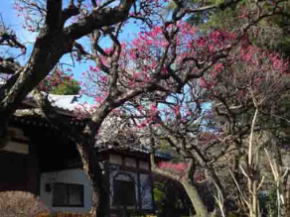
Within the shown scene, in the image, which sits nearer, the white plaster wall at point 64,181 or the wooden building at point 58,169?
the wooden building at point 58,169

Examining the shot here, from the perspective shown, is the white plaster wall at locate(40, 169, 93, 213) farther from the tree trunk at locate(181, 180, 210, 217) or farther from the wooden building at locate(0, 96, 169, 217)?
the tree trunk at locate(181, 180, 210, 217)

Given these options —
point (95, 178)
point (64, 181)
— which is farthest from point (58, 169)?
point (95, 178)

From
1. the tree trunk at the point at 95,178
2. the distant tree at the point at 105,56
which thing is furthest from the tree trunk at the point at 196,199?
the tree trunk at the point at 95,178

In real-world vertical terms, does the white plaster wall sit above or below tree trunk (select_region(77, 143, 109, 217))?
above

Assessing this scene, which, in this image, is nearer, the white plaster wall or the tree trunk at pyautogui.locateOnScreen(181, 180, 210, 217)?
the white plaster wall

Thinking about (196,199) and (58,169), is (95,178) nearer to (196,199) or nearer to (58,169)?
(58,169)

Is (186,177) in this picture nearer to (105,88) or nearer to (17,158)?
(105,88)

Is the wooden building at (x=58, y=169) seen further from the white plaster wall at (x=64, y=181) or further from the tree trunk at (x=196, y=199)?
the tree trunk at (x=196, y=199)

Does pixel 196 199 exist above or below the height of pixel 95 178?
above

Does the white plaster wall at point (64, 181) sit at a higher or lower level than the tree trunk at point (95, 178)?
higher

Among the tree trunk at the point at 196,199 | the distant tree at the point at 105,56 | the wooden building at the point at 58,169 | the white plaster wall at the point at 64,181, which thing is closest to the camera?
the distant tree at the point at 105,56

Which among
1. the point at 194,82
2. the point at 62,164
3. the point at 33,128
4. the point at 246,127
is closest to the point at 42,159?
the point at 62,164

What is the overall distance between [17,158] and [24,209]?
161 inches

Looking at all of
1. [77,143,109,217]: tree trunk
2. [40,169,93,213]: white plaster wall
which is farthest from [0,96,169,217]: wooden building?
[77,143,109,217]: tree trunk
